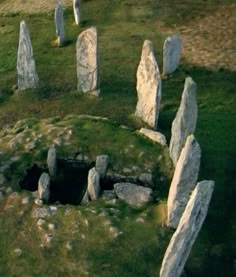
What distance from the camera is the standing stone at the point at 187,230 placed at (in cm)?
1972

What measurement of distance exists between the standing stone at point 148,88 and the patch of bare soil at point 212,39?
7.21 metres

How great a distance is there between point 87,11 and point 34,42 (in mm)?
5632

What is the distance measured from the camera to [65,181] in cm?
2742

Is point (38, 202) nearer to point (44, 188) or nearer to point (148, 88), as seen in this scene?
point (44, 188)

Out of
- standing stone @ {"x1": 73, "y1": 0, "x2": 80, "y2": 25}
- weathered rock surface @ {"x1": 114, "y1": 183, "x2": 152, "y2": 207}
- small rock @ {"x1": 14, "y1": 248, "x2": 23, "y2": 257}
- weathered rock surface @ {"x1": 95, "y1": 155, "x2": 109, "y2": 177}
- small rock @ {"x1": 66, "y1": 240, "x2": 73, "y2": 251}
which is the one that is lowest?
small rock @ {"x1": 14, "y1": 248, "x2": 23, "y2": 257}

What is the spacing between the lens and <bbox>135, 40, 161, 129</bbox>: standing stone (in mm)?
29719

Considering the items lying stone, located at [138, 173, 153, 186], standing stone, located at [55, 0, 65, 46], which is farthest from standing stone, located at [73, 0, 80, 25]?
lying stone, located at [138, 173, 153, 186]

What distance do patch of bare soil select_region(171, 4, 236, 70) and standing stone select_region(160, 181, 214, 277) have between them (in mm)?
17588

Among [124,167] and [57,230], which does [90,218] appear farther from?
[124,167]

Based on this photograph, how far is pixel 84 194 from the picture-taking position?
2623 cm

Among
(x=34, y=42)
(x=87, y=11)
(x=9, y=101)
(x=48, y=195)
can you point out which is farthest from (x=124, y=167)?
(x=87, y=11)

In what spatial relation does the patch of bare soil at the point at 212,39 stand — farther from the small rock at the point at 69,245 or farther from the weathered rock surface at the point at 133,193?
the small rock at the point at 69,245

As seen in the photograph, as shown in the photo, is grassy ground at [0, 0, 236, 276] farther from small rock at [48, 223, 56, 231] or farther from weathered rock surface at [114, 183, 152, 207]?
small rock at [48, 223, 56, 231]

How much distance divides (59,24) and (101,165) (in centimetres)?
1539
